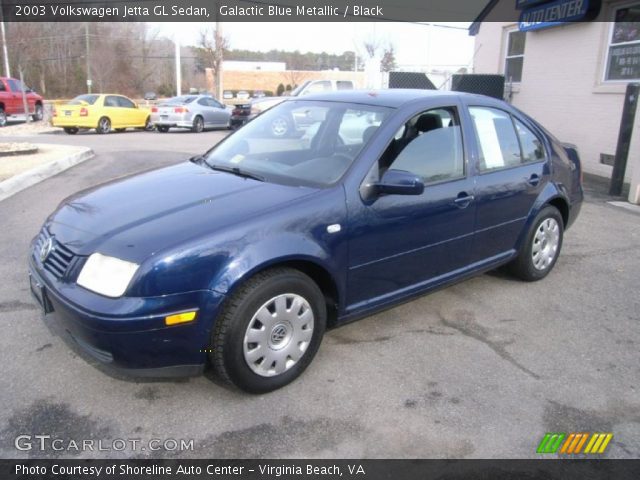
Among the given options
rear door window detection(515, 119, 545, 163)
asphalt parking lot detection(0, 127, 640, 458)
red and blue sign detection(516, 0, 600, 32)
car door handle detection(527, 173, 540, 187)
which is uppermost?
red and blue sign detection(516, 0, 600, 32)

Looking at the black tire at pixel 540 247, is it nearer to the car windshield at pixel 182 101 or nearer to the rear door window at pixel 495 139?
the rear door window at pixel 495 139

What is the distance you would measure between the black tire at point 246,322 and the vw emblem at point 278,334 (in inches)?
2.9

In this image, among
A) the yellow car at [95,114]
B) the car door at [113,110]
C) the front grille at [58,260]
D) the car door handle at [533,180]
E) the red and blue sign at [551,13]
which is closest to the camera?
the front grille at [58,260]

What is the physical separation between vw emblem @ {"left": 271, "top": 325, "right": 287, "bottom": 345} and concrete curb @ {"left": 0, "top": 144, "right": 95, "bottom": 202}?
628 cm

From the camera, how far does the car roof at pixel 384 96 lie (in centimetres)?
386

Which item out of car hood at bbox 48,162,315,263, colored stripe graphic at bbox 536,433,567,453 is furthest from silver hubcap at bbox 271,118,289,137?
colored stripe graphic at bbox 536,433,567,453

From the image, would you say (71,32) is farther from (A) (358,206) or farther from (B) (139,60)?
(A) (358,206)

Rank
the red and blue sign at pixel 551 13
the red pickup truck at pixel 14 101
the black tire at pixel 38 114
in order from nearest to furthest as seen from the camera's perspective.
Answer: the red and blue sign at pixel 551 13 → the red pickup truck at pixel 14 101 → the black tire at pixel 38 114

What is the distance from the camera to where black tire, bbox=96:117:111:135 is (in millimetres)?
19391

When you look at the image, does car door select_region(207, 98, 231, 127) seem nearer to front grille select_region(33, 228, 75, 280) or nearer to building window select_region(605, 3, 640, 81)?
building window select_region(605, 3, 640, 81)

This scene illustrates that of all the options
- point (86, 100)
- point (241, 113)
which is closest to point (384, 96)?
point (241, 113)

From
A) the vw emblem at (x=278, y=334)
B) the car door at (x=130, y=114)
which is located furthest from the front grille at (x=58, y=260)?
the car door at (x=130, y=114)

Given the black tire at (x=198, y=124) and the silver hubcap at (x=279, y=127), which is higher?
the silver hubcap at (x=279, y=127)

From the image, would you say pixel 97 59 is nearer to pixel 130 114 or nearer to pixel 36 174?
pixel 130 114
